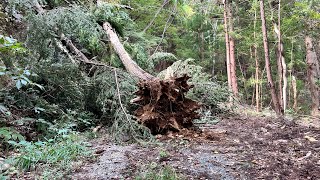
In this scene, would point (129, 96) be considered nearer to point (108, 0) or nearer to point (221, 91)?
point (221, 91)

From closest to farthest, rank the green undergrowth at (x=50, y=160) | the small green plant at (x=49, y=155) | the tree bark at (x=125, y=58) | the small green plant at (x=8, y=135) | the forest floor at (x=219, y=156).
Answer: the forest floor at (x=219, y=156) < the green undergrowth at (x=50, y=160) < the small green plant at (x=49, y=155) < the small green plant at (x=8, y=135) < the tree bark at (x=125, y=58)

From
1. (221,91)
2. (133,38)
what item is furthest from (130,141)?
(133,38)

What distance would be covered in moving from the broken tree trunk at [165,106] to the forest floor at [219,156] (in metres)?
0.23

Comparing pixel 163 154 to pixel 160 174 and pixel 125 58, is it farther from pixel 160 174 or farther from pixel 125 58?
pixel 125 58

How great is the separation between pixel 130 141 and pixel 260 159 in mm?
1876

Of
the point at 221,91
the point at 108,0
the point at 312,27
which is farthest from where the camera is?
the point at 312,27

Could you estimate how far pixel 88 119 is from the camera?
5348 millimetres

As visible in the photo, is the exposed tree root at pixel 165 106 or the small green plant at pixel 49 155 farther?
the exposed tree root at pixel 165 106

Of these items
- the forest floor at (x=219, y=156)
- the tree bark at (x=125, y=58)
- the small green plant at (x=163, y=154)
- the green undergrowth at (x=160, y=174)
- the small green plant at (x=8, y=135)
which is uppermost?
the tree bark at (x=125, y=58)

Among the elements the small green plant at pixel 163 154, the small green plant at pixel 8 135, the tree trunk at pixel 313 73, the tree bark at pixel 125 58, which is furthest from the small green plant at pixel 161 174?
the tree trunk at pixel 313 73

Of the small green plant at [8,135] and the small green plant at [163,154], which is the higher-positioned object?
the small green plant at [8,135]

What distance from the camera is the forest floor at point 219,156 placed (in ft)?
9.36

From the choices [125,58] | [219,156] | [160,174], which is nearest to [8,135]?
[160,174]

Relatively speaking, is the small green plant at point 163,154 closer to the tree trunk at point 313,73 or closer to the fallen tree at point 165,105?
the fallen tree at point 165,105
